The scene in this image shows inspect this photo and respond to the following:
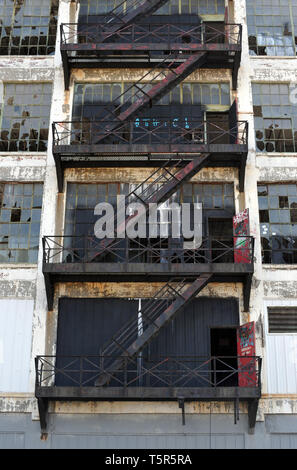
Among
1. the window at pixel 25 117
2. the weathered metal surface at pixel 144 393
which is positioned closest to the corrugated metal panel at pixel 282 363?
the weathered metal surface at pixel 144 393

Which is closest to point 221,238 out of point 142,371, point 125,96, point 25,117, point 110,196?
point 110,196

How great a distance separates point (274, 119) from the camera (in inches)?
901

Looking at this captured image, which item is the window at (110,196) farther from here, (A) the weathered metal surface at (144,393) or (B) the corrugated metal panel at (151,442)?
(B) the corrugated metal panel at (151,442)

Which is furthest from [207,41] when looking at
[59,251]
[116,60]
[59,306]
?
[59,306]

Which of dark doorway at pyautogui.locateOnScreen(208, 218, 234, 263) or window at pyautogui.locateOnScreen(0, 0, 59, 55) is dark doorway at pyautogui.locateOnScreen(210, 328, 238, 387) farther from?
window at pyautogui.locateOnScreen(0, 0, 59, 55)

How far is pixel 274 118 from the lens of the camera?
902 inches

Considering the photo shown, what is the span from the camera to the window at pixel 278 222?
21094mm

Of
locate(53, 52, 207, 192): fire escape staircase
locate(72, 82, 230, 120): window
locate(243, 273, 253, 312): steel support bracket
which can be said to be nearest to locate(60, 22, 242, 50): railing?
locate(53, 52, 207, 192): fire escape staircase

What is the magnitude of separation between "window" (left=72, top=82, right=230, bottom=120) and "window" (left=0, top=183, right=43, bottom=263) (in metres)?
3.44

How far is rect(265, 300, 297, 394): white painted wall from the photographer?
19.4m

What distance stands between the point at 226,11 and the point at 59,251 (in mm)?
11607

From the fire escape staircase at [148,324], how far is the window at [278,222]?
306cm

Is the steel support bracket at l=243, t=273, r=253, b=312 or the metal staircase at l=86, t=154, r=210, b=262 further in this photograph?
the metal staircase at l=86, t=154, r=210, b=262

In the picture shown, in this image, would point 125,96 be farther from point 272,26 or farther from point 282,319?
point 282,319
